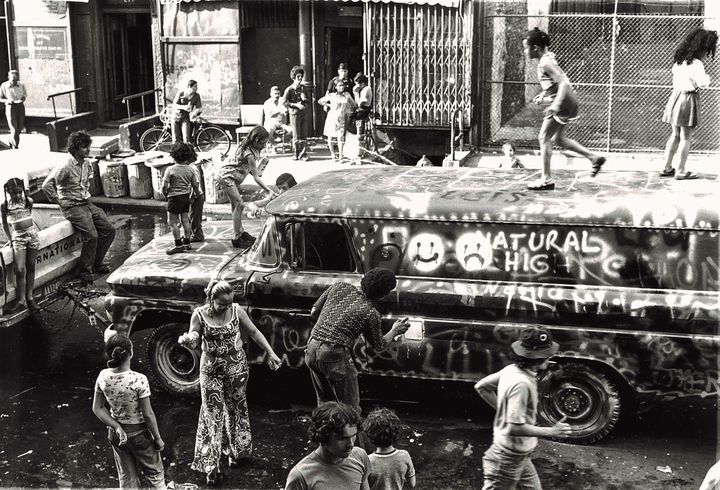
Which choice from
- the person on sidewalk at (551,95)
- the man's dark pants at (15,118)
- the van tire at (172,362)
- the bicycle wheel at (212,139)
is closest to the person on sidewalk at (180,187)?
the van tire at (172,362)

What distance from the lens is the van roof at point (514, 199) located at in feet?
25.2

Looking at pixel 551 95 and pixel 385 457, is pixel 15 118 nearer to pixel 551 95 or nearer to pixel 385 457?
pixel 551 95

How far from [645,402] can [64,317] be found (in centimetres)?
636

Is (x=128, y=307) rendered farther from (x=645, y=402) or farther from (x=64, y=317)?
(x=645, y=402)

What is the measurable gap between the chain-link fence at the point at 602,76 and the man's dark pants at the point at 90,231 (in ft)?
31.0

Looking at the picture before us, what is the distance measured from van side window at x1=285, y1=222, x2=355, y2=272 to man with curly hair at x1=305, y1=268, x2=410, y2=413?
3.60 feet

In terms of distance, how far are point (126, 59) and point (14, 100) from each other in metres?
3.42

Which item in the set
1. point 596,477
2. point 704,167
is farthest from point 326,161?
point 596,477

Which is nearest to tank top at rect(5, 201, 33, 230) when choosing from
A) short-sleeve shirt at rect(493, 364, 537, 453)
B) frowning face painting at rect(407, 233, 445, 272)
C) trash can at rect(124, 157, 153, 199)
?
frowning face painting at rect(407, 233, 445, 272)

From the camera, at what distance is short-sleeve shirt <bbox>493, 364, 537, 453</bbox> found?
5781mm

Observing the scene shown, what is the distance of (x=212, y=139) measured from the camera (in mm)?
20422

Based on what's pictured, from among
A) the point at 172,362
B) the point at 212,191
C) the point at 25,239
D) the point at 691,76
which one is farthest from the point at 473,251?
the point at 212,191

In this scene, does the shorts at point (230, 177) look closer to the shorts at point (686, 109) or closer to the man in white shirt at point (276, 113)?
the shorts at point (686, 109)

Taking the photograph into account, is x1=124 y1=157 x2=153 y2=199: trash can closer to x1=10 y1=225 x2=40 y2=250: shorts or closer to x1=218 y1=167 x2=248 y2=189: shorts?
x1=218 y1=167 x2=248 y2=189: shorts
